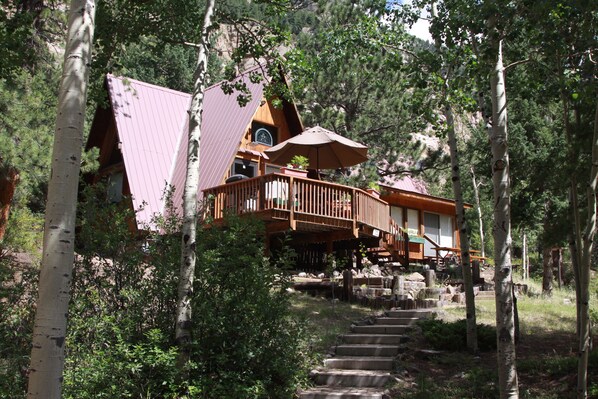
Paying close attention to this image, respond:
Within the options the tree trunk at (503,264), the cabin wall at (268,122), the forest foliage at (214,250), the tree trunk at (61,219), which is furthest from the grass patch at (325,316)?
the tree trunk at (61,219)

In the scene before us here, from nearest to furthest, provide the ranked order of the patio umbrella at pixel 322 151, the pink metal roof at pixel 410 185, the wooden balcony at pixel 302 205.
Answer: the wooden balcony at pixel 302 205
the patio umbrella at pixel 322 151
the pink metal roof at pixel 410 185

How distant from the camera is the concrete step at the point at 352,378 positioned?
32.3ft

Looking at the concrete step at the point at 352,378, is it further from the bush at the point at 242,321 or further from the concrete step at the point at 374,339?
the bush at the point at 242,321

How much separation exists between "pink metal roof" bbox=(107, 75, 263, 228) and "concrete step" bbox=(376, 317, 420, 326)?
23.0 ft

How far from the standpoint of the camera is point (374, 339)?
38.5 ft

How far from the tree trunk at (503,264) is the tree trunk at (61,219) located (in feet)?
16.1

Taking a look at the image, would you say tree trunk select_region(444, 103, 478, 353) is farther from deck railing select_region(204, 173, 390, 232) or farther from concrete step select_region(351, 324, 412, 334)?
deck railing select_region(204, 173, 390, 232)

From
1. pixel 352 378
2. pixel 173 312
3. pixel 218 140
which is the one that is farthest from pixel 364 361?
pixel 218 140

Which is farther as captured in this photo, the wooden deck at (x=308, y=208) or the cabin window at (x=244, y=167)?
the cabin window at (x=244, y=167)

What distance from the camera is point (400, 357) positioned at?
10.8 m

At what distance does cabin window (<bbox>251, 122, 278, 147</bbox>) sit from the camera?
20016mm

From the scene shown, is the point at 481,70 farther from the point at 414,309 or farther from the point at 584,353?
the point at 414,309

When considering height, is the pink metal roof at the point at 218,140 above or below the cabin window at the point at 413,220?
above

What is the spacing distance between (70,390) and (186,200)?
2.49 metres
